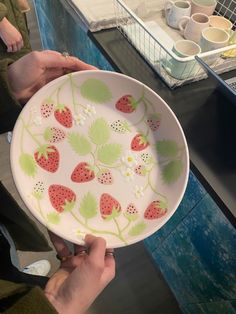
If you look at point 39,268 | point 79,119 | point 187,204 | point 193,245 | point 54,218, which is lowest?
point 39,268

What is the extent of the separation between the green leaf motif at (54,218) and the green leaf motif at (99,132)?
0.57 ft

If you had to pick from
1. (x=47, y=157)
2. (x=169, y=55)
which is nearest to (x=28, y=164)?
(x=47, y=157)

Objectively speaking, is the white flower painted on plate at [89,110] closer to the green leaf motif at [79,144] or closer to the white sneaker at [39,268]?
the green leaf motif at [79,144]

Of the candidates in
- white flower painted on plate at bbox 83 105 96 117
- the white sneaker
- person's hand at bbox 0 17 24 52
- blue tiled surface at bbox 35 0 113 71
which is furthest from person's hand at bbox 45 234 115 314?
person's hand at bbox 0 17 24 52

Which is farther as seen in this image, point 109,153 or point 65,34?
point 65,34

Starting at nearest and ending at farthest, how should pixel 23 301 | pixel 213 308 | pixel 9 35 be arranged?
pixel 23 301 → pixel 213 308 → pixel 9 35

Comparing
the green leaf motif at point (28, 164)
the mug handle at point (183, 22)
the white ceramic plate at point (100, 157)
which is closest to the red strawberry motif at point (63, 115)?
the white ceramic plate at point (100, 157)

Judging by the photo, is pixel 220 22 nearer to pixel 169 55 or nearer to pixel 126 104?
pixel 169 55

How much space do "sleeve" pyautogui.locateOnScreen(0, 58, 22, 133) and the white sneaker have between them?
2.21 feet

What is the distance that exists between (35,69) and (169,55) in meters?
0.29

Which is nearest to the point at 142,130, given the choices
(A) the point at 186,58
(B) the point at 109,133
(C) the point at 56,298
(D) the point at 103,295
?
(B) the point at 109,133

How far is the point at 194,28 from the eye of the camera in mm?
860

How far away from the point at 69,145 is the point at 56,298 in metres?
0.29

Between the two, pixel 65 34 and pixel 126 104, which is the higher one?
pixel 126 104
